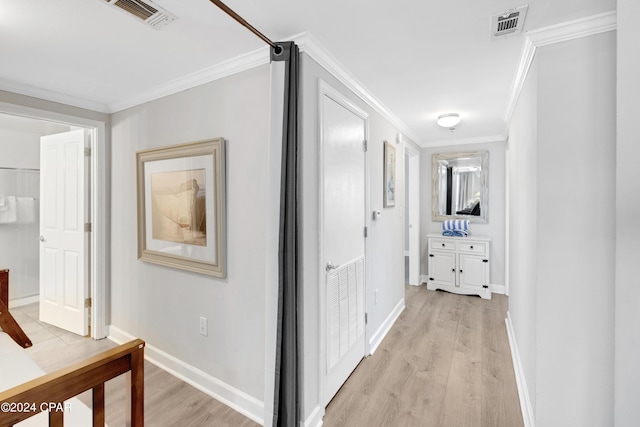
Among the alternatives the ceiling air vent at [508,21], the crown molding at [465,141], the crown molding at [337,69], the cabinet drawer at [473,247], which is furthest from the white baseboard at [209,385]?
the crown molding at [465,141]

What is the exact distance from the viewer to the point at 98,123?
9.22 feet

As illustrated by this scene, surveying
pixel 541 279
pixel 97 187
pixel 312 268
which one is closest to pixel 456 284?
pixel 541 279

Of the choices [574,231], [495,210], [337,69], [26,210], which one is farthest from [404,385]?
[26,210]

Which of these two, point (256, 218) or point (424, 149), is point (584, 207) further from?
point (424, 149)

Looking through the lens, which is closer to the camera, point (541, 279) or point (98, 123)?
point (541, 279)

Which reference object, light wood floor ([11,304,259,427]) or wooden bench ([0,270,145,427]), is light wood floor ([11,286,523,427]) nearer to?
light wood floor ([11,304,259,427])

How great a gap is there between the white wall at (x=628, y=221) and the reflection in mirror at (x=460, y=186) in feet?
10.8

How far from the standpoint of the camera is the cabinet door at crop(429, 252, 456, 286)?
429cm

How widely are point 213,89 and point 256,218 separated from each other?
99cm

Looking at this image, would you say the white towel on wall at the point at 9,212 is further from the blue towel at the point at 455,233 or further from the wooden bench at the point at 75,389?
the blue towel at the point at 455,233

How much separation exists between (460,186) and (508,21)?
10.8 feet

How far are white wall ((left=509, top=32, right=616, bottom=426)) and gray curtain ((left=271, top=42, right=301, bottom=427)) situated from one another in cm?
130

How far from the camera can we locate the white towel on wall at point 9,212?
380cm

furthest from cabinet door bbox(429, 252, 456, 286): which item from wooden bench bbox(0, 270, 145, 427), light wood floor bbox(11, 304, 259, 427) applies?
wooden bench bbox(0, 270, 145, 427)
